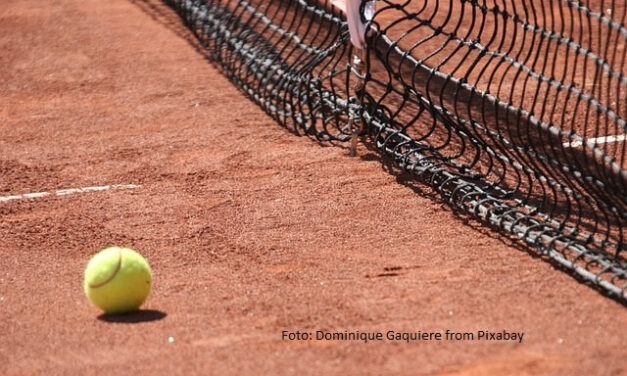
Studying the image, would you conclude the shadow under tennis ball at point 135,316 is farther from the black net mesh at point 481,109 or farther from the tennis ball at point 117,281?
the black net mesh at point 481,109

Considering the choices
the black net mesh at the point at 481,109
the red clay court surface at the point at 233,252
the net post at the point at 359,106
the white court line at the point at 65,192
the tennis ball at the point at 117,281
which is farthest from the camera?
the net post at the point at 359,106

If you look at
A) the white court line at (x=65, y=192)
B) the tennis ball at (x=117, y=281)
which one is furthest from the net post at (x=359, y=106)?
the tennis ball at (x=117, y=281)

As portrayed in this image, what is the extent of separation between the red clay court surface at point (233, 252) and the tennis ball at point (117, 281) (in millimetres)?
107

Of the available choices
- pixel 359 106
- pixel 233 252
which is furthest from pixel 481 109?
pixel 233 252

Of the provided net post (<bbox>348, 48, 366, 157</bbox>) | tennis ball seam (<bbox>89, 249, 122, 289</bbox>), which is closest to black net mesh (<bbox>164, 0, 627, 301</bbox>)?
net post (<bbox>348, 48, 366, 157</bbox>)

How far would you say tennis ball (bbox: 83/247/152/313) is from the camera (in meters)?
5.27

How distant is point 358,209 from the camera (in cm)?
672

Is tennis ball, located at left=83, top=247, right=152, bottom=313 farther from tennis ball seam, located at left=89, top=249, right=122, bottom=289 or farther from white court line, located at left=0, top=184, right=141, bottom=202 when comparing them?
white court line, located at left=0, top=184, right=141, bottom=202

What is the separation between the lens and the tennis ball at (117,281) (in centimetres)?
527

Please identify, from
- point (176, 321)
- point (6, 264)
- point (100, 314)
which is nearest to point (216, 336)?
point (176, 321)

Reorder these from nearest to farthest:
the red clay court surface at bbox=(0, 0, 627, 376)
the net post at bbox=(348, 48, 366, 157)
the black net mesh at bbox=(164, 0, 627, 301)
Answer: the red clay court surface at bbox=(0, 0, 627, 376) < the black net mesh at bbox=(164, 0, 627, 301) < the net post at bbox=(348, 48, 366, 157)

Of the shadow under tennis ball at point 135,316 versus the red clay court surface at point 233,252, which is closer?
the red clay court surface at point 233,252

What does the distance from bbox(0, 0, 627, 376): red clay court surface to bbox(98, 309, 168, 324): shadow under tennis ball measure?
1.3 inches

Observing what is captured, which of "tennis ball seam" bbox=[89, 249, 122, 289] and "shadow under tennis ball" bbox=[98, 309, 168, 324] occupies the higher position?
"tennis ball seam" bbox=[89, 249, 122, 289]
